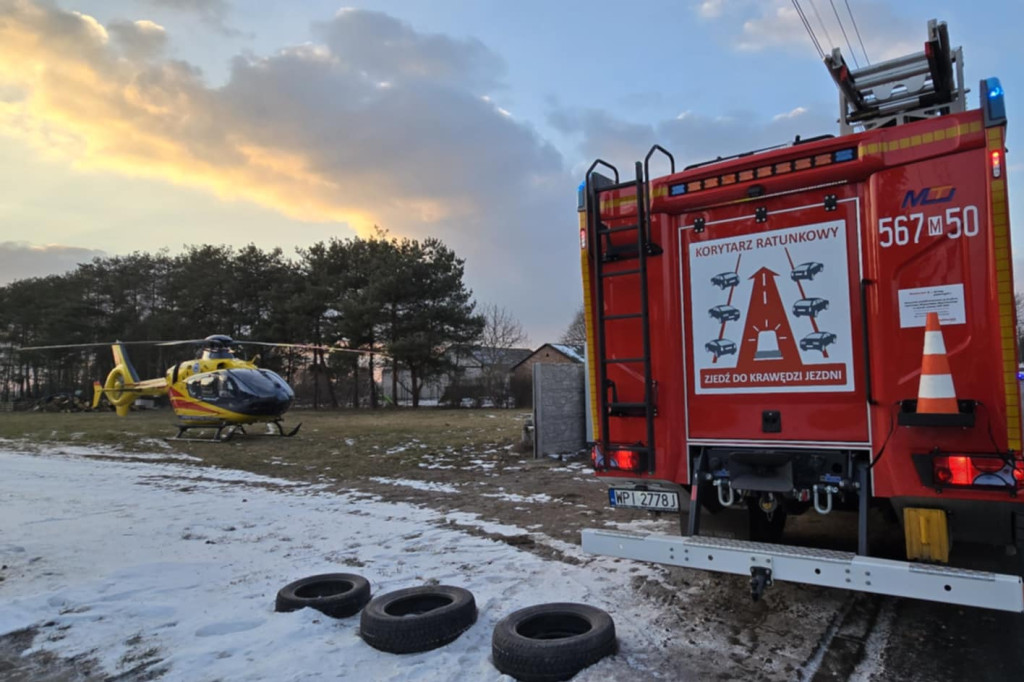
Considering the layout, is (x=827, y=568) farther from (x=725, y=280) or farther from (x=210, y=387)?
(x=210, y=387)

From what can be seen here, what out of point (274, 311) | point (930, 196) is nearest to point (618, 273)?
→ point (930, 196)

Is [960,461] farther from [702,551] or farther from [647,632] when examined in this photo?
[647,632]

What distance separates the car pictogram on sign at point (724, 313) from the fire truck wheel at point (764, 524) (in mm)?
1399

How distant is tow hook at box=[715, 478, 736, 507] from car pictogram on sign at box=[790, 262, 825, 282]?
1.40m

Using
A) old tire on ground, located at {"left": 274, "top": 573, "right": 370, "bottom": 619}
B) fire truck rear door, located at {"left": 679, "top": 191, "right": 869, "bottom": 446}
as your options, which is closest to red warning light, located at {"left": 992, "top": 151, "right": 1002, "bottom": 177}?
fire truck rear door, located at {"left": 679, "top": 191, "right": 869, "bottom": 446}

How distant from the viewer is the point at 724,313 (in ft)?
13.7

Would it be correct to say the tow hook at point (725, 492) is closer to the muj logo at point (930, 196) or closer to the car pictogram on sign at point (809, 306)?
the car pictogram on sign at point (809, 306)

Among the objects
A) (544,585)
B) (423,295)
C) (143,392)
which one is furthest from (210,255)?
(544,585)

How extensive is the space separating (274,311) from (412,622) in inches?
1656

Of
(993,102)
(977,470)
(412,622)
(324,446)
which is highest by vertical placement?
(993,102)

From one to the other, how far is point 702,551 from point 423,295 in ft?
119

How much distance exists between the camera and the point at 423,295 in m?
39.0

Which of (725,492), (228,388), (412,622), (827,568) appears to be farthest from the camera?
(228,388)

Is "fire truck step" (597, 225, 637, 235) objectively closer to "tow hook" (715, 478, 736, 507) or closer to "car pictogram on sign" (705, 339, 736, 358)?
"car pictogram on sign" (705, 339, 736, 358)
